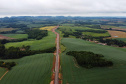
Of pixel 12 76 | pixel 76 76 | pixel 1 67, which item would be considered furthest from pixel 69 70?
pixel 1 67

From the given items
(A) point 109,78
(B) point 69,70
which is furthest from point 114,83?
(B) point 69,70

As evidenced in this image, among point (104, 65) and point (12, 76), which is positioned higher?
point (104, 65)

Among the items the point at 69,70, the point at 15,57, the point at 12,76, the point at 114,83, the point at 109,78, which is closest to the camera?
the point at 114,83

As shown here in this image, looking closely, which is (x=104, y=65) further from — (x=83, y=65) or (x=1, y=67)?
(x=1, y=67)

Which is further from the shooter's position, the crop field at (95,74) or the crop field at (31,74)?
the crop field at (31,74)

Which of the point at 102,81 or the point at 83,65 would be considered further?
the point at 83,65

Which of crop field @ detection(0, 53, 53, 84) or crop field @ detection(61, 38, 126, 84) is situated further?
crop field @ detection(0, 53, 53, 84)

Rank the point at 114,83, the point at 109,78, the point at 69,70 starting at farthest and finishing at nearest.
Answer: the point at 69,70, the point at 109,78, the point at 114,83

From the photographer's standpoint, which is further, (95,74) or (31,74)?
(31,74)

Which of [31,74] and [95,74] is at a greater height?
[95,74]
